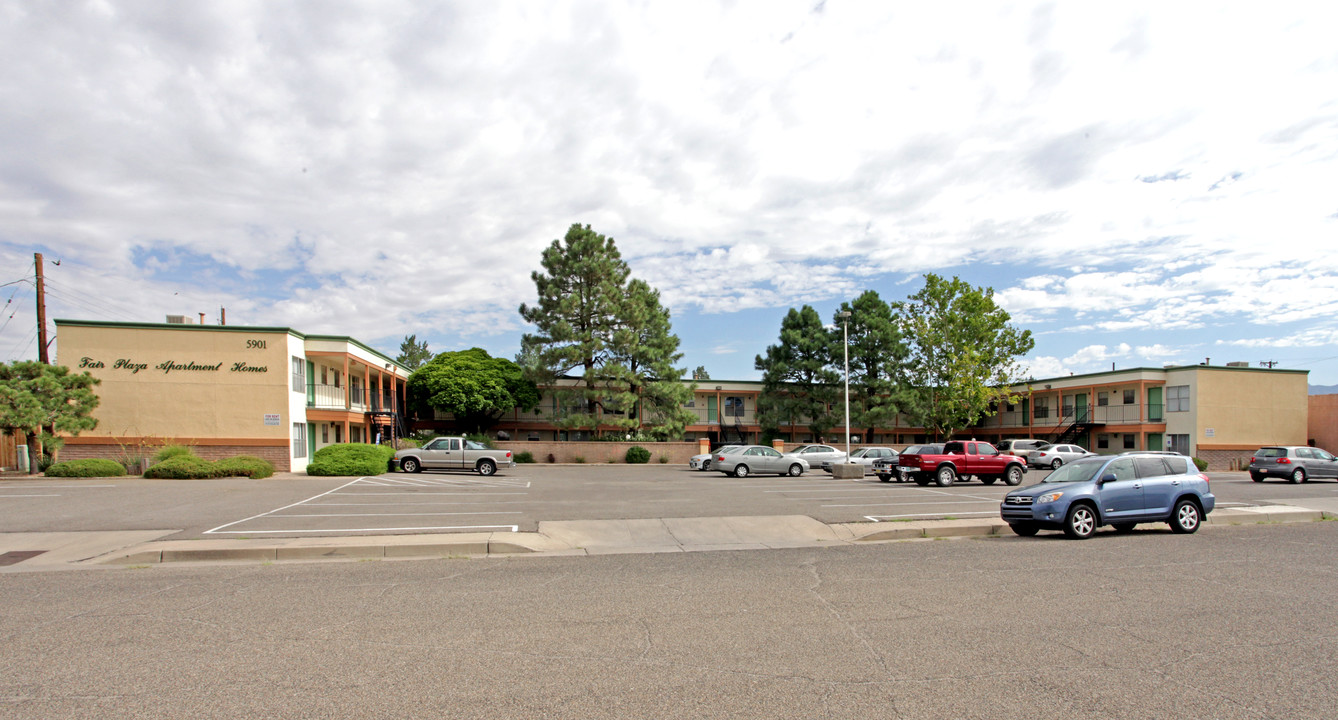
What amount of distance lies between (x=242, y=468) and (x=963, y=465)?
26568mm

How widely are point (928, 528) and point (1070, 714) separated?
950 centimetres

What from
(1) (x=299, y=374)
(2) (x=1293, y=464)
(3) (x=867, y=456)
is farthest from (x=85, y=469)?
(2) (x=1293, y=464)

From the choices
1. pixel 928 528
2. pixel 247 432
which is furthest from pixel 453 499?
pixel 247 432

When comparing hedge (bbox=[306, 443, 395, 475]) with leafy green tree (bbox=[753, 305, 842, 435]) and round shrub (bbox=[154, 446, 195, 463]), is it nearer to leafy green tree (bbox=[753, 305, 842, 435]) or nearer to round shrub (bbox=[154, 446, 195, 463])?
round shrub (bbox=[154, 446, 195, 463])

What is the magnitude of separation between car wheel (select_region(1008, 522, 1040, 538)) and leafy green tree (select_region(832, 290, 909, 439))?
34130 mm

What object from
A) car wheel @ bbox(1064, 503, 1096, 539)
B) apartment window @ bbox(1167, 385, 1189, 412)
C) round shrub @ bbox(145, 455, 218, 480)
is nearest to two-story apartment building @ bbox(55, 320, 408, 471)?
round shrub @ bbox(145, 455, 218, 480)

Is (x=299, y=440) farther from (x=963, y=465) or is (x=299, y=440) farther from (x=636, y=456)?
(x=963, y=465)

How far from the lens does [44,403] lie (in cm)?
2772

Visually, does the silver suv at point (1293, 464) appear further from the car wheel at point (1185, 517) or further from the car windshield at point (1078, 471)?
the car windshield at point (1078, 471)

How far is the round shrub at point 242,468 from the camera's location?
27297 millimetres

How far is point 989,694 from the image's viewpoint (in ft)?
17.0

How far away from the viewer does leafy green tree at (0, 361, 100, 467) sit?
26688 millimetres

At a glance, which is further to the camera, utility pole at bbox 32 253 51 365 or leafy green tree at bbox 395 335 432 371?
leafy green tree at bbox 395 335 432 371

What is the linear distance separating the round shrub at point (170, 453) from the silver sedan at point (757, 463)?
21710 mm
